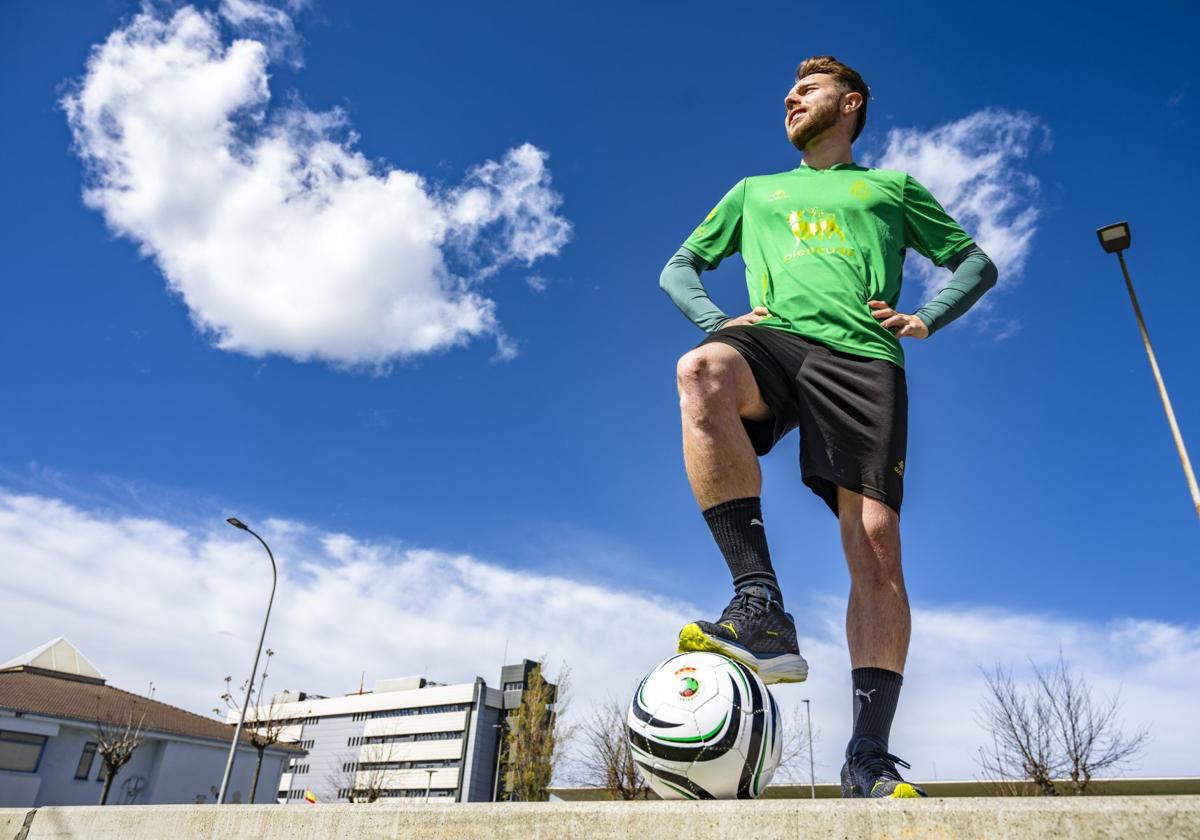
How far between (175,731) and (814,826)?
1955 inches

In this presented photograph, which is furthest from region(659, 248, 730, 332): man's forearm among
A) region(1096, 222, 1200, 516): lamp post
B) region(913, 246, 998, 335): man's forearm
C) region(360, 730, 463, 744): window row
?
region(360, 730, 463, 744): window row

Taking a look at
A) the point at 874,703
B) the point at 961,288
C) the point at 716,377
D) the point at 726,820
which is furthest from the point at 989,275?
the point at 726,820

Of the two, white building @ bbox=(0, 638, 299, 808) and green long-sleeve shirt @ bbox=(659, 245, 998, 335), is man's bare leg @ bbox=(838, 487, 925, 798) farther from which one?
white building @ bbox=(0, 638, 299, 808)

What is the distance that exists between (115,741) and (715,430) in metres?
40.6

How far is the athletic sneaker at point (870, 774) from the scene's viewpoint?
2.30m

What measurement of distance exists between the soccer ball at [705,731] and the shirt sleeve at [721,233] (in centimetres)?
207

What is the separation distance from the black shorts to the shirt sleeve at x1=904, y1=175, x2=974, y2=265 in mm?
862

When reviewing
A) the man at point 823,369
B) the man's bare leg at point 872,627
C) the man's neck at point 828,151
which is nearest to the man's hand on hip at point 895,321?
the man at point 823,369

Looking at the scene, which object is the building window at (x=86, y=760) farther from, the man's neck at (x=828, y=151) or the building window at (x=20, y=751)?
the man's neck at (x=828, y=151)

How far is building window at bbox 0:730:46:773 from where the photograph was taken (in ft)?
114

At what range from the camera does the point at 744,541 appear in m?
2.83

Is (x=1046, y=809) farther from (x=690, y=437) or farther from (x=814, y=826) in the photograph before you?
(x=690, y=437)

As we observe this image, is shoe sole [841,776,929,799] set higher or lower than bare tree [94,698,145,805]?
lower

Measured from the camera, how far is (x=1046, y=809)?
4.85ft
